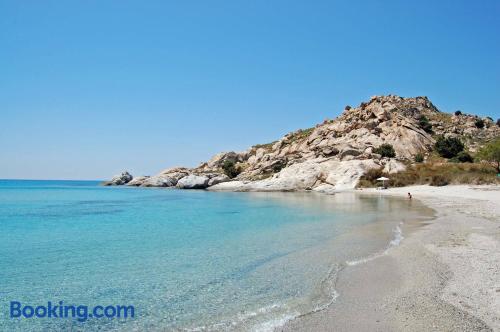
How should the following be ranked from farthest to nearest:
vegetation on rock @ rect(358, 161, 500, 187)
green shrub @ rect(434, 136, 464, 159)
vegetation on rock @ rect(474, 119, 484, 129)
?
vegetation on rock @ rect(474, 119, 484, 129) → green shrub @ rect(434, 136, 464, 159) → vegetation on rock @ rect(358, 161, 500, 187)

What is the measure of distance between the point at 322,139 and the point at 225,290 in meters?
90.2

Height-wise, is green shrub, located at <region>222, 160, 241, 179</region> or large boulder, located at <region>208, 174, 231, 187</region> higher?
green shrub, located at <region>222, 160, 241, 179</region>

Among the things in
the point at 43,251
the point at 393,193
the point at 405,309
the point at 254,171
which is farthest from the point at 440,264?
the point at 254,171

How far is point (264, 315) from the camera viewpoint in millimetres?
8445

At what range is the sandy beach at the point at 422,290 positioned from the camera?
24.8 ft

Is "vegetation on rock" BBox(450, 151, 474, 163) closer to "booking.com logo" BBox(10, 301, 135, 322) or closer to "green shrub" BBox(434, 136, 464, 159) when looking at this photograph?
"green shrub" BBox(434, 136, 464, 159)

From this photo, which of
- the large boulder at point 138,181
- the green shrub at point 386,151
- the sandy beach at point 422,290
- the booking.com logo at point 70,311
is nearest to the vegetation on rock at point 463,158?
the green shrub at point 386,151

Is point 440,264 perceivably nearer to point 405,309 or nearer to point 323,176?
point 405,309

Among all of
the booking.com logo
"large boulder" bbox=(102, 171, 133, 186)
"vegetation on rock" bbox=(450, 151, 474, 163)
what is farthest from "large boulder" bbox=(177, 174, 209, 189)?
the booking.com logo

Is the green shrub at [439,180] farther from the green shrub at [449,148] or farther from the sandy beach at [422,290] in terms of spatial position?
the sandy beach at [422,290]

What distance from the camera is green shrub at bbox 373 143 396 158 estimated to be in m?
76.4

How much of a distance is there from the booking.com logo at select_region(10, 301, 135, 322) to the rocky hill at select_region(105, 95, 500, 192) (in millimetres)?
60500

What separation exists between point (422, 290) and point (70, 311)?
9.02 m

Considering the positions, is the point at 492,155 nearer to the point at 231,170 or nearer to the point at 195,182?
the point at 231,170
